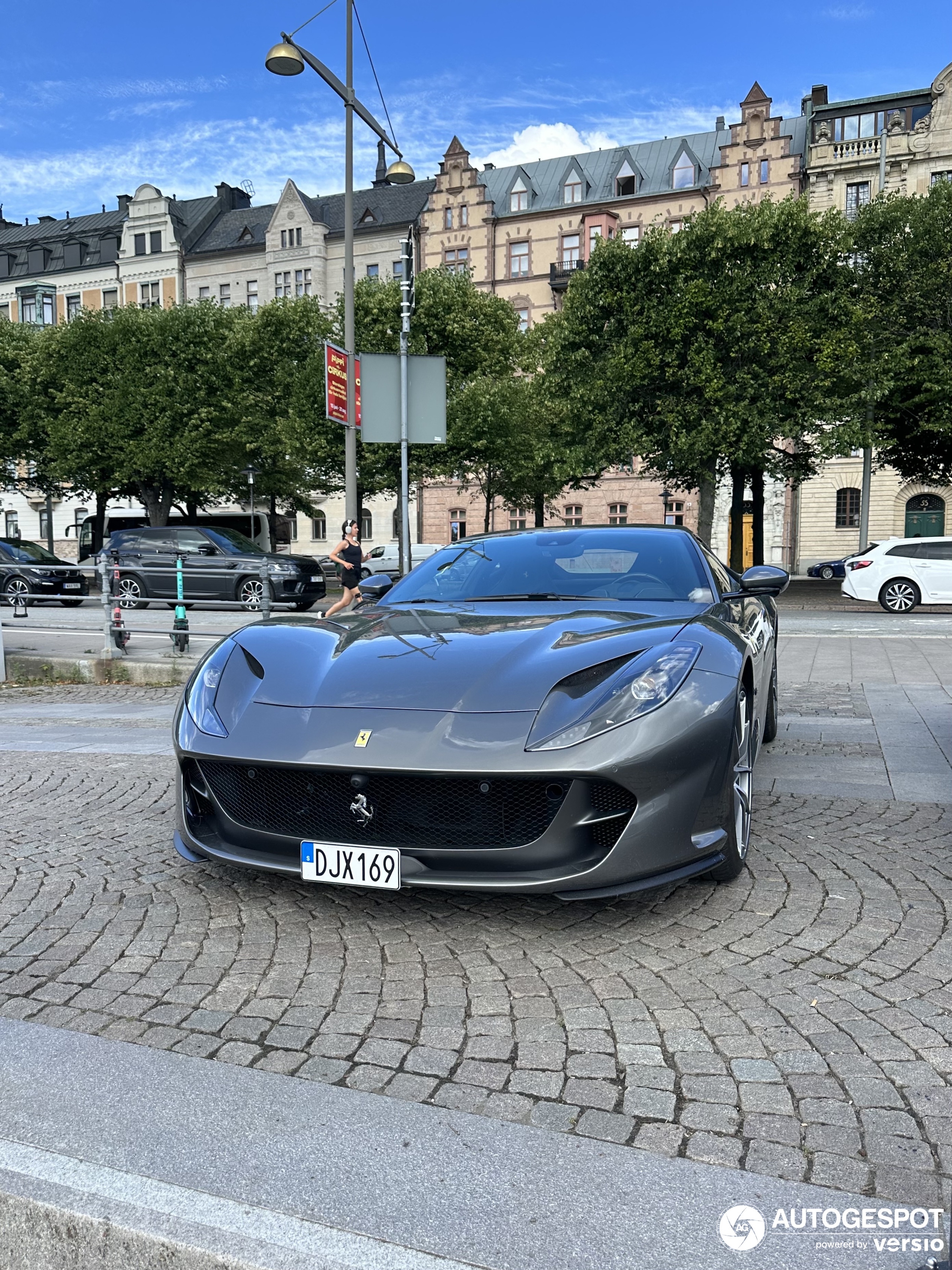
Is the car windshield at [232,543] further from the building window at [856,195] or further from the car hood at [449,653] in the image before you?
the building window at [856,195]

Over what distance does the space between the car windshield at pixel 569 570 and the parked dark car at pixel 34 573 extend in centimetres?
1816

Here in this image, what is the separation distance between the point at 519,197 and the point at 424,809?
57688 mm

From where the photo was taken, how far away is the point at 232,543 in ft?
70.2

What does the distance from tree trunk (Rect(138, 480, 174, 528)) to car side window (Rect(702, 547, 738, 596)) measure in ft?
103

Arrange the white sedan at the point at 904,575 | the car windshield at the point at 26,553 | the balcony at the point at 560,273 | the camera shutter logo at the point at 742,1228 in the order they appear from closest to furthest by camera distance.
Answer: the camera shutter logo at the point at 742,1228 < the white sedan at the point at 904,575 < the car windshield at the point at 26,553 < the balcony at the point at 560,273

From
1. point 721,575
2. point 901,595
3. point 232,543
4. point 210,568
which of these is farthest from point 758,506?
point 721,575

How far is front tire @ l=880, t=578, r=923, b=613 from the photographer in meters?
19.6

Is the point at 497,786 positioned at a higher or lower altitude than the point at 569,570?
lower

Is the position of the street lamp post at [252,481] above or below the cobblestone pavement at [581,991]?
above

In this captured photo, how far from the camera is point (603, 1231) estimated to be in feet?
5.64

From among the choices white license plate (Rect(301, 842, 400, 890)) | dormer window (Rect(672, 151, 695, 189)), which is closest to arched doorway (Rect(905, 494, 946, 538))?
dormer window (Rect(672, 151, 695, 189))

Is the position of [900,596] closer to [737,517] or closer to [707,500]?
[707,500]

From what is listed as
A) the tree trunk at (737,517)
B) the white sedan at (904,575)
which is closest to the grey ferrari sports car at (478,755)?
the white sedan at (904,575)

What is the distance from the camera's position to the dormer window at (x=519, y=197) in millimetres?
54562
